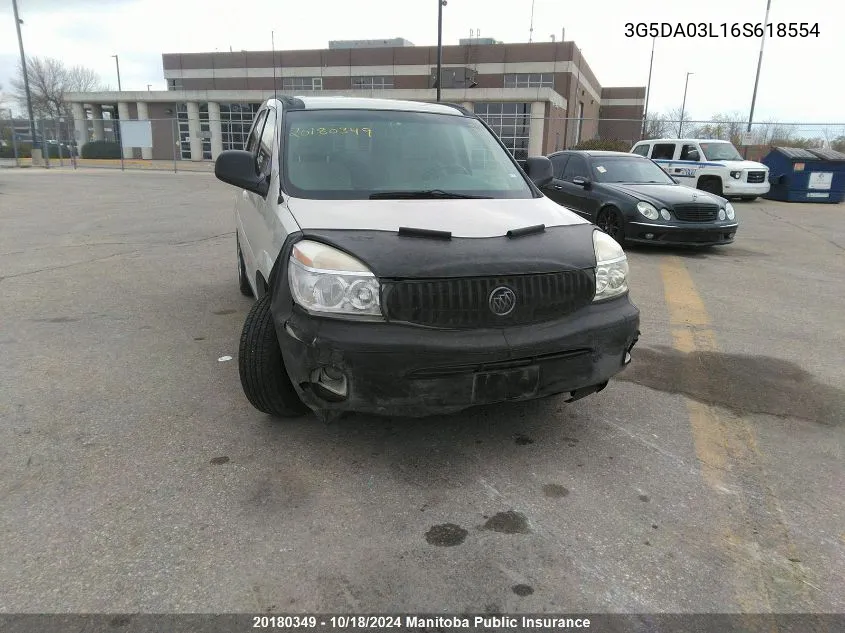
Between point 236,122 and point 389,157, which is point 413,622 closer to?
point 389,157

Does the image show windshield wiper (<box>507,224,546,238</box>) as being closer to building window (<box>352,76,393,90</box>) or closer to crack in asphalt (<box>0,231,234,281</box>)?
crack in asphalt (<box>0,231,234,281</box>)

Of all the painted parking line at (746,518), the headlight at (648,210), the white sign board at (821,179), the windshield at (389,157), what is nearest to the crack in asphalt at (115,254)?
the windshield at (389,157)

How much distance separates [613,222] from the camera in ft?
32.2

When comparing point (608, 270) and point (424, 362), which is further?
point (608, 270)

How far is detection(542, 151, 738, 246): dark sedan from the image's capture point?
9.30m

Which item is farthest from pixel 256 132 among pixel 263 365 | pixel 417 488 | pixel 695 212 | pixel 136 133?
pixel 136 133

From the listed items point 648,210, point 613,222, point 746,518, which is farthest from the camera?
point 613,222

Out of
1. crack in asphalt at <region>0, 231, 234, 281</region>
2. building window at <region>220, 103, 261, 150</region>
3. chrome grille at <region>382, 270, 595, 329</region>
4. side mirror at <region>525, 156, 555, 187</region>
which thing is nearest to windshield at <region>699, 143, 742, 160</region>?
crack in asphalt at <region>0, 231, 234, 281</region>

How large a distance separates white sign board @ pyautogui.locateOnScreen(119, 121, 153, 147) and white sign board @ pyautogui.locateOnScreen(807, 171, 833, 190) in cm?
2750

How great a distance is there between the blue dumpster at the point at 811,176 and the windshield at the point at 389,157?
1789cm

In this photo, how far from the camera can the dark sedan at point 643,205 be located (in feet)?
30.5

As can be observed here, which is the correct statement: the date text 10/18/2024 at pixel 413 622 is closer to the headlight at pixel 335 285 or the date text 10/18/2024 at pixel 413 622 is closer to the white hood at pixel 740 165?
the headlight at pixel 335 285

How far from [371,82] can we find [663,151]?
4291cm

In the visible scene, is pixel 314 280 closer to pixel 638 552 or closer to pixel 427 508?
pixel 427 508
